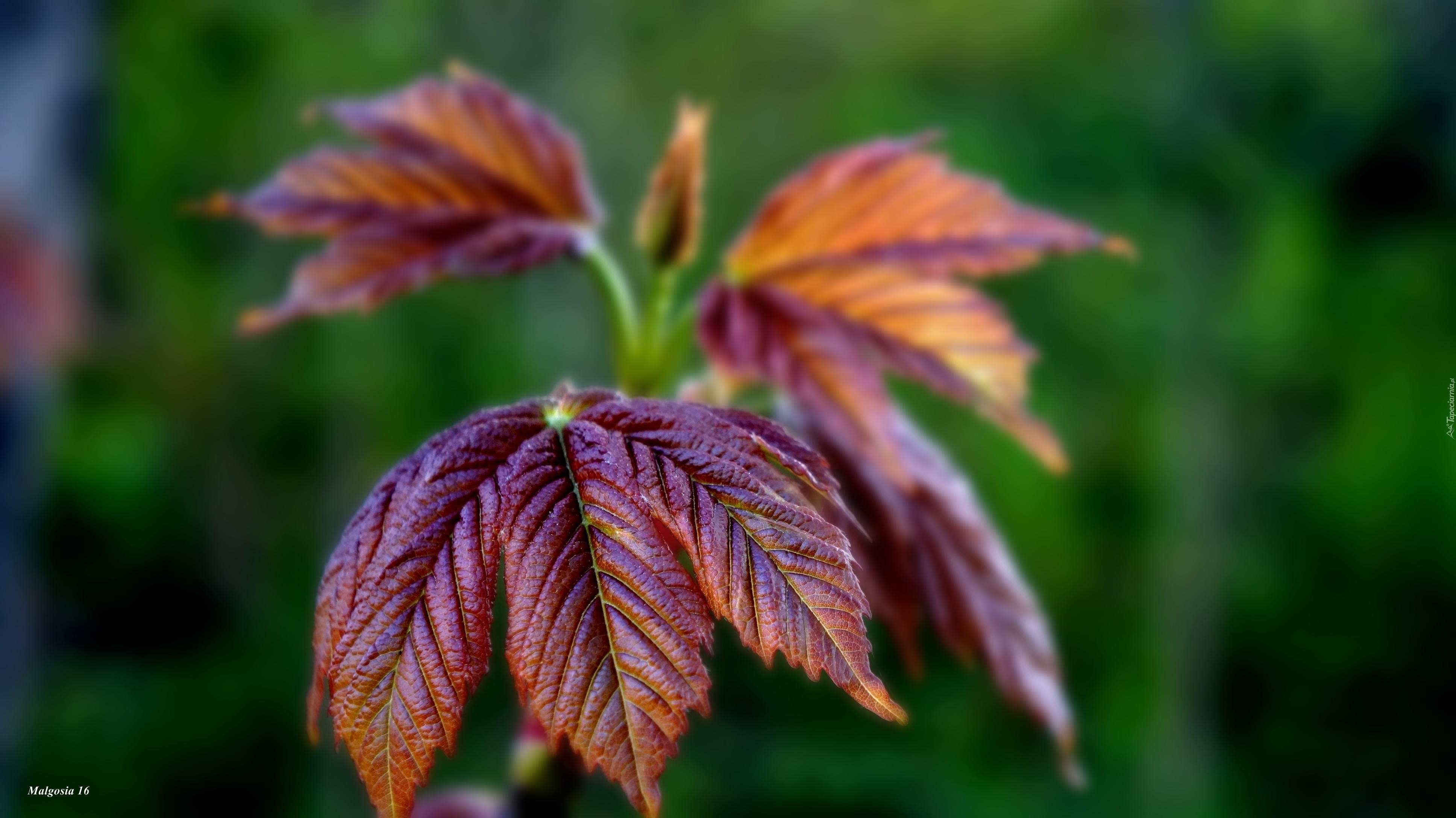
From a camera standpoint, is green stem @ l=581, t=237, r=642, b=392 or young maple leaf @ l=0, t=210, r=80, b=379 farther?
young maple leaf @ l=0, t=210, r=80, b=379

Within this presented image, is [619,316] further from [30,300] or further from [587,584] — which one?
[30,300]

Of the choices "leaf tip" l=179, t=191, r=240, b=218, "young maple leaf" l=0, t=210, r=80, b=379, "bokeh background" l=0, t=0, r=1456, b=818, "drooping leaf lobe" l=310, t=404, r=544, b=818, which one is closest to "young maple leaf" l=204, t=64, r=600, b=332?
"leaf tip" l=179, t=191, r=240, b=218

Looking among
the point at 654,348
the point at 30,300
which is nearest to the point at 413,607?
the point at 654,348

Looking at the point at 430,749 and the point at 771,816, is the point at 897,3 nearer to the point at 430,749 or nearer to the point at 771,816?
the point at 771,816

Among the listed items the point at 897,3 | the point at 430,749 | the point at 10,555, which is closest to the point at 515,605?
the point at 430,749

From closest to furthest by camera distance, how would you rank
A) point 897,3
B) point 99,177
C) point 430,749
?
point 430,749
point 99,177
point 897,3

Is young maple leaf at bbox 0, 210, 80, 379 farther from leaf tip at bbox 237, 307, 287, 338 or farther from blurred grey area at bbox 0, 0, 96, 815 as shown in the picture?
leaf tip at bbox 237, 307, 287, 338

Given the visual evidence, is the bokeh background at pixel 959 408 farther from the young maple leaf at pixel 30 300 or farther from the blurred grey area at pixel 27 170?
the blurred grey area at pixel 27 170
